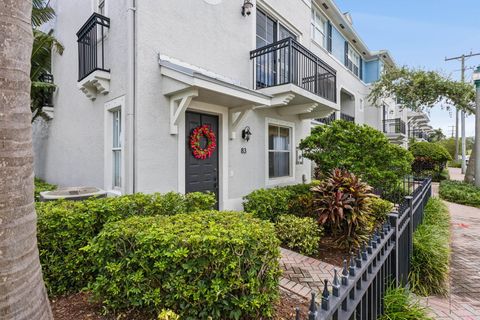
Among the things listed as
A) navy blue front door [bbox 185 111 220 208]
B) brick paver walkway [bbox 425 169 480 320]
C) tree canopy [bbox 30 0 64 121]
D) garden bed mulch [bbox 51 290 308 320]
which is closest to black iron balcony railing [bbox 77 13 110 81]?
tree canopy [bbox 30 0 64 121]

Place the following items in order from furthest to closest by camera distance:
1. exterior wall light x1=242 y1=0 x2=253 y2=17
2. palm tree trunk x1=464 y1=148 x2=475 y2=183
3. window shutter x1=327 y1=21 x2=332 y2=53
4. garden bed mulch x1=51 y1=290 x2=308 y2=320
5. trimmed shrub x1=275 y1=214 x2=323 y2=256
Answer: window shutter x1=327 y1=21 x2=332 y2=53
palm tree trunk x1=464 y1=148 x2=475 y2=183
exterior wall light x1=242 y1=0 x2=253 y2=17
trimmed shrub x1=275 y1=214 x2=323 y2=256
garden bed mulch x1=51 y1=290 x2=308 y2=320

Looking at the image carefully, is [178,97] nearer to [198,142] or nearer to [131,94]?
[131,94]

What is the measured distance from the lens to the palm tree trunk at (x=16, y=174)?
1.41 metres

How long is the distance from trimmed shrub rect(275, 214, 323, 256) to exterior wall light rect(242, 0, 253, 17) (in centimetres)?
553

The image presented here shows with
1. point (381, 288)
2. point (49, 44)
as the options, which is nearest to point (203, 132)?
point (381, 288)

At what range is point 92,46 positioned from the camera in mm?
5902

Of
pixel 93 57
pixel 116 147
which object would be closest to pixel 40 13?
pixel 93 57

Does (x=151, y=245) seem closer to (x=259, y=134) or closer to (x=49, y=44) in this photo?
(x=259, y=134)

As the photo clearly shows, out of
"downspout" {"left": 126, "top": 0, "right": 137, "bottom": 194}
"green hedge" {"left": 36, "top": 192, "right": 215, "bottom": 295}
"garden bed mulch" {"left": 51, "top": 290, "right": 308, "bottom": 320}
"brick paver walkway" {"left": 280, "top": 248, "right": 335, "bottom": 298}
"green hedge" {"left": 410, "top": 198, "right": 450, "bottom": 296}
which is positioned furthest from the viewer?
"downspout" {"left": 126, "top": 0, "right": 137, "bottom": 194}

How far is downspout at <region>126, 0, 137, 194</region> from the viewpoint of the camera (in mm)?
4824

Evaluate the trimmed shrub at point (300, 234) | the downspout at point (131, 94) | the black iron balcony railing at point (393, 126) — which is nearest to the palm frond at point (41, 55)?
the downspout at point (131, 94)

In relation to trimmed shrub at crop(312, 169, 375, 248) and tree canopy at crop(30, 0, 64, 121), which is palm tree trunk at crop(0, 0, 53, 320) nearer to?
trimmed shrub at crop(312, 169, 375, 248)

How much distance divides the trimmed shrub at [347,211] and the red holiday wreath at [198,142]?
8.70ft

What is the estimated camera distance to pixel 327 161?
6.64 meters
